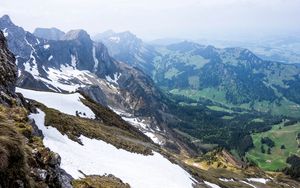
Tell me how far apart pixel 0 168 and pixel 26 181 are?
2505mm

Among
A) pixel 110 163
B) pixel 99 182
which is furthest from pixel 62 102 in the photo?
pixel 99 182

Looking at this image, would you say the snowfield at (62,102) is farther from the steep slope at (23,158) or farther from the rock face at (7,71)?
the steep slope at (23,158)

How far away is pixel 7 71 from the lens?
5050cm

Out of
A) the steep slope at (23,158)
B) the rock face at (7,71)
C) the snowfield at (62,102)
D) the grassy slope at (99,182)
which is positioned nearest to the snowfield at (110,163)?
the grassy slope at (99,182)

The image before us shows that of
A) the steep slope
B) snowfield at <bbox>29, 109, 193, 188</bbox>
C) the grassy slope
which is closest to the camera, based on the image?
the steep slope

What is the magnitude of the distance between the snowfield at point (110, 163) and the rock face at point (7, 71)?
6.28m

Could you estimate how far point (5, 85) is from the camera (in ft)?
A: 159

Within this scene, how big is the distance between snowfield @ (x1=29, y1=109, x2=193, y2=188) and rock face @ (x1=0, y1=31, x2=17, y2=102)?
6283 millimetres

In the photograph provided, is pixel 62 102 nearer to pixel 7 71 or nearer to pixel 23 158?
pixel 7 71

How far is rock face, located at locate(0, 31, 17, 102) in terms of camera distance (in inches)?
1897

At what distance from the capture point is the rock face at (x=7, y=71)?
4819 centimetres

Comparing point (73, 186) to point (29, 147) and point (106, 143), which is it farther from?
point (106, 143)

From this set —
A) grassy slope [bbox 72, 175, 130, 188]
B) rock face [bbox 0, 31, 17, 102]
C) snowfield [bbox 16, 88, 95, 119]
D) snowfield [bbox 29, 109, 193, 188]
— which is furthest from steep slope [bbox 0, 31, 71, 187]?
snowfield [bbox 16, 88, 95, 119]

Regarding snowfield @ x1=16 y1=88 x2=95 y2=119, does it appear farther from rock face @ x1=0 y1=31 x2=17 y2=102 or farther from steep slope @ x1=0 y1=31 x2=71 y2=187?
steep slope @ x1=0 y1=31 x2=71 y2=187
